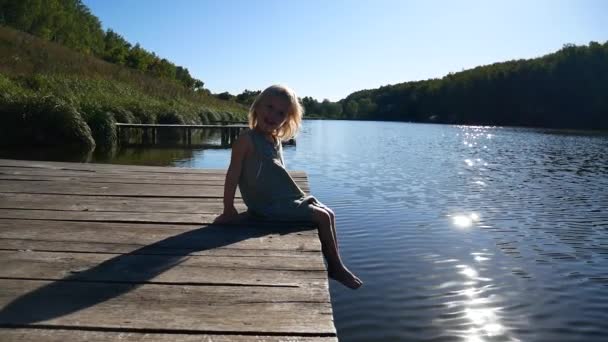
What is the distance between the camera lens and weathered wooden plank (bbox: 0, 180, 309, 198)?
443cm

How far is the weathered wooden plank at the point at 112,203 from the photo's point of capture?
12.4ft

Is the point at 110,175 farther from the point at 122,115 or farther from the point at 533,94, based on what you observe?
the point at 533,94

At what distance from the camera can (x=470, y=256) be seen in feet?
19.8

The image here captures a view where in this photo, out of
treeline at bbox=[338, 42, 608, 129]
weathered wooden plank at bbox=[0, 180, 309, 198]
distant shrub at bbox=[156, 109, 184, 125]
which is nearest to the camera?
weathered wooden plank at bbox=[0, 180, 309, 198]

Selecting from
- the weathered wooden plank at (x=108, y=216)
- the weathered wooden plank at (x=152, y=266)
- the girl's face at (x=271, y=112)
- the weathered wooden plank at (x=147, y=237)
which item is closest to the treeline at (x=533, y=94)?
the girl's face at (x=271, y=112)

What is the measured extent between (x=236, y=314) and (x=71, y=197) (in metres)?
2.89

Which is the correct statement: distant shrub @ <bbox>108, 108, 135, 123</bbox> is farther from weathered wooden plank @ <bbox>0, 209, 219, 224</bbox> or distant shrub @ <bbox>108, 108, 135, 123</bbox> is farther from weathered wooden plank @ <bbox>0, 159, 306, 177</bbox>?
weathered wooden plank @ <bbox>0, 209, 219, 224</bbox>

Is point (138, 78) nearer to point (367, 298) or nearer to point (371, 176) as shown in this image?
point (371, 176)

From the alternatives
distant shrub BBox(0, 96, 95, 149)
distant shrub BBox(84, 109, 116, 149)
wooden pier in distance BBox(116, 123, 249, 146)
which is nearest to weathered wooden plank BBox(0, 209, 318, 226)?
distant shrub BBox(0, 96, 95, 149)

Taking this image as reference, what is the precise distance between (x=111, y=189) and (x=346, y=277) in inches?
104

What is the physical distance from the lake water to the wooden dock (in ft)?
5.20

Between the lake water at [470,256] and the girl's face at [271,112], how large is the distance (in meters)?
1.75

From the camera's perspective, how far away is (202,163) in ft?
45.6

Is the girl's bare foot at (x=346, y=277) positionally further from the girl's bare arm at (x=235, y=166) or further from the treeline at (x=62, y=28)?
the treeline at (x=62, y=28)
